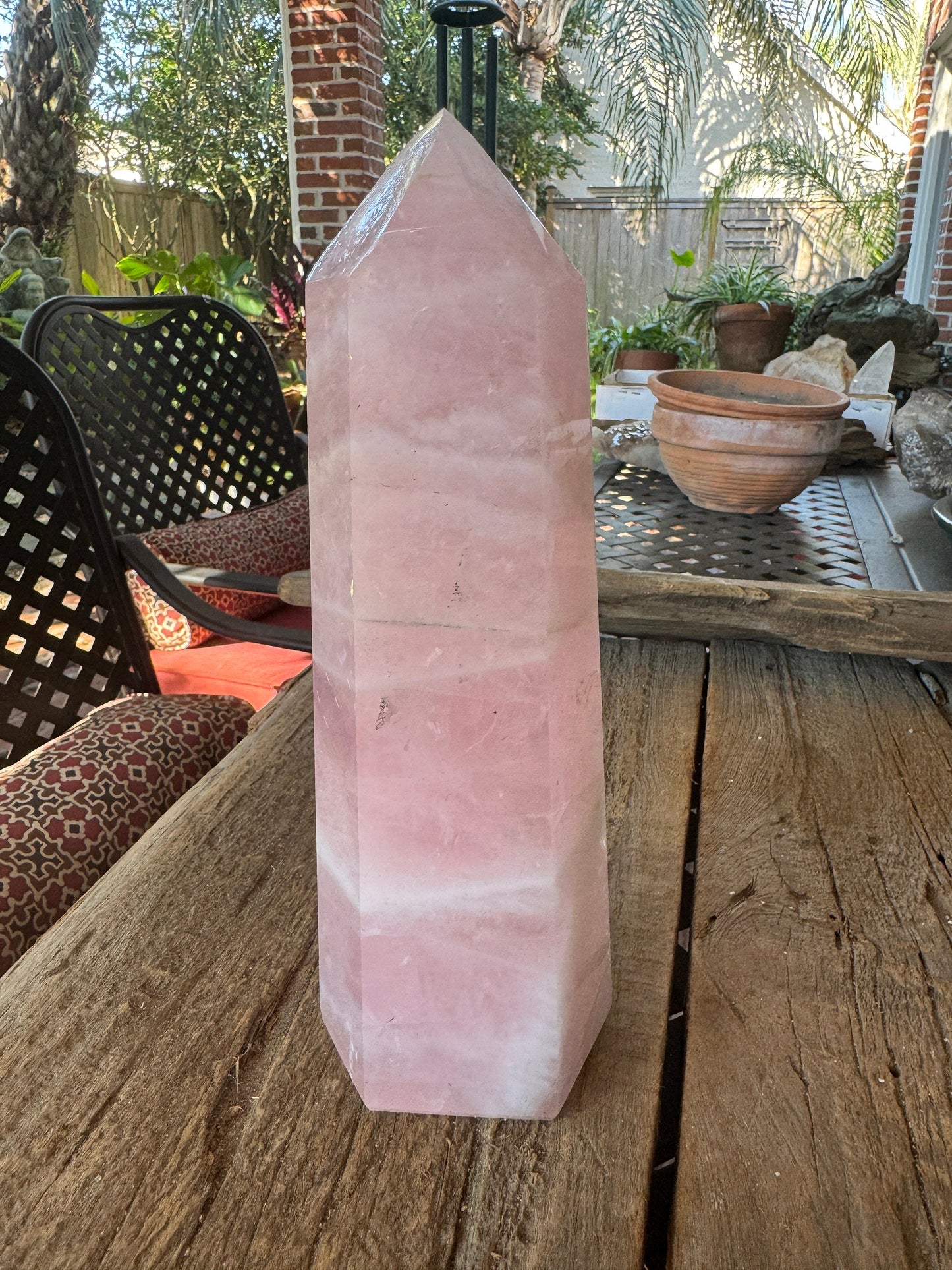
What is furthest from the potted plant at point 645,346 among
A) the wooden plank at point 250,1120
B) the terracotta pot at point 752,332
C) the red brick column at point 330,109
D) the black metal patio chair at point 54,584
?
the wooden plank at point 250,1120

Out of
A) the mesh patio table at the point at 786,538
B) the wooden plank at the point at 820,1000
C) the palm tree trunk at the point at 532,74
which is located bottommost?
the wooden plank at the point at 820,1000

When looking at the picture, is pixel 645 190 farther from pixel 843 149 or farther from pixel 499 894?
pixel 499 894

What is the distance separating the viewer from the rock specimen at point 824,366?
305 cm

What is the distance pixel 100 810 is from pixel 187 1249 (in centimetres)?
49

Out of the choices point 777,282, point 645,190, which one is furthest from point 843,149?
point 777,282

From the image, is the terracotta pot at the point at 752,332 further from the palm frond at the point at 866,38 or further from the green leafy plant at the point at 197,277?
the palm frond at the point at 866,38

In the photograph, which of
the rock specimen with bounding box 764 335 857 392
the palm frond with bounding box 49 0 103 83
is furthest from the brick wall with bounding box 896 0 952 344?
the palm frond with bounding box 49 0 103 83

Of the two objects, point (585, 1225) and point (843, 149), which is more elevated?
point (843, 149)

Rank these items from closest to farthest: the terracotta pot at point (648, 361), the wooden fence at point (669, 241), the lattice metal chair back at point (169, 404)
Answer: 1. the lattice metal chair back at point (169, 404)
2. the terracotta pot at point (648, 361)
3. the wooden fence at point (669, 241)

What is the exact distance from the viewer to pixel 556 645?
0.40 meters

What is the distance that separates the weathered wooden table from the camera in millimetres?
392

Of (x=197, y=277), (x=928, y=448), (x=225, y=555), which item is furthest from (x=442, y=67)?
(x=197, y=277)

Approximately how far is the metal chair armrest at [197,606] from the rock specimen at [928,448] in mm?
1227

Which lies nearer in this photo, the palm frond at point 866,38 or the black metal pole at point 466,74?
the black metal pole at point 466,74
